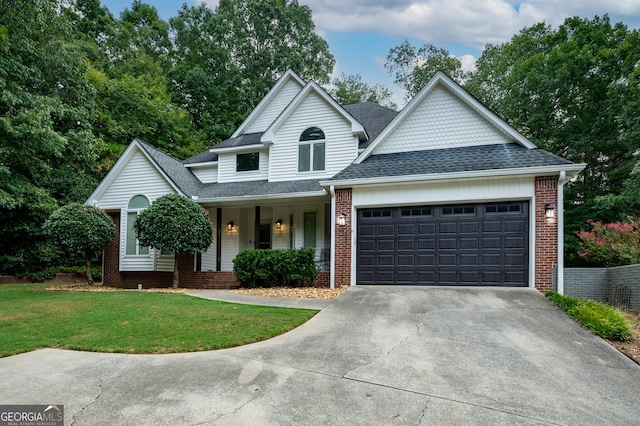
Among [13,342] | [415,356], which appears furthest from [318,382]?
[13,342]

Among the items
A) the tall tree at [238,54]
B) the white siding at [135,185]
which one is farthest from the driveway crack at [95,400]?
the tall tree at [238,54]

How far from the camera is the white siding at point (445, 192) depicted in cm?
968

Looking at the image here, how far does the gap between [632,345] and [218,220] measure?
1289 cm

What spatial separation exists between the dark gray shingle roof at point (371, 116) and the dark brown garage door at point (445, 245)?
5.47m

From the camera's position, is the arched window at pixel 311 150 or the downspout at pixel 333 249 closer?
the downspout at pixel 333 249

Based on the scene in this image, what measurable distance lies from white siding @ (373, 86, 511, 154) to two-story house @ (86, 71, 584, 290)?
0.03 m

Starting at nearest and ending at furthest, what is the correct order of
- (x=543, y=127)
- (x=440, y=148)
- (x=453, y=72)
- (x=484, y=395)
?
1. (x=484, y=395)
2. (x=440, y=148)
3. (x=543, y=127)
4. (x=453, y=72)

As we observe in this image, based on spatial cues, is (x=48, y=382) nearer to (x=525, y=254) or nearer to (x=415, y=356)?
(x=415, y=356)

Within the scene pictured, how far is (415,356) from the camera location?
4.91m

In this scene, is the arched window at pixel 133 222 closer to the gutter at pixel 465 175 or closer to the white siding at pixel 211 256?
the white siding at pixel 211 256

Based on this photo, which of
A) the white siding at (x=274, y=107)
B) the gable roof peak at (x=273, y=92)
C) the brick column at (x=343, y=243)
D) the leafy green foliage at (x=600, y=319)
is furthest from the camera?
the white siding at (x=274, y=107)

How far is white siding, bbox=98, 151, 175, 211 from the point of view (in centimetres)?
1379

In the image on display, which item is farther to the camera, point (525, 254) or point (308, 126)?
point (308, 126)

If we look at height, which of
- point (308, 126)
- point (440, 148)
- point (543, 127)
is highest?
point (543, 127)
